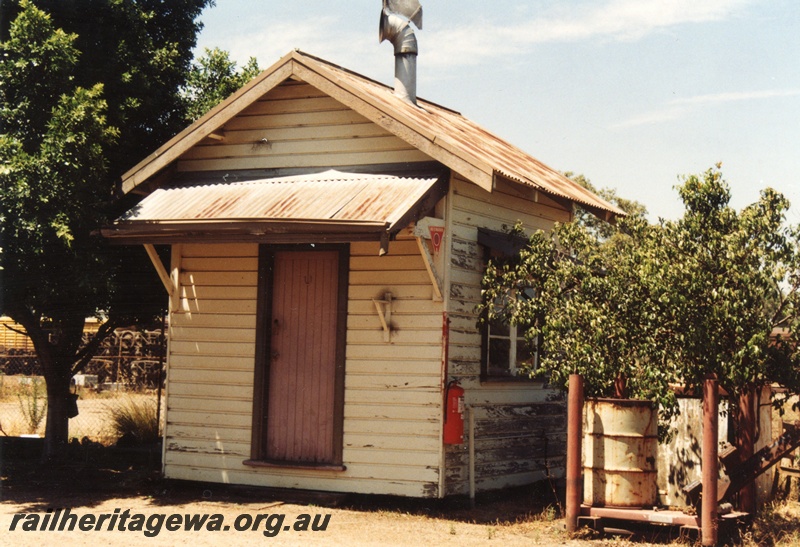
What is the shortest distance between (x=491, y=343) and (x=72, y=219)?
4.87m

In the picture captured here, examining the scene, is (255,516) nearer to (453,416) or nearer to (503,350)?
(453,416)

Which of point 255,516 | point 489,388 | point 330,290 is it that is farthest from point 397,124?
point 255,516

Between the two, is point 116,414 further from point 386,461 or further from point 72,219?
point 386,461

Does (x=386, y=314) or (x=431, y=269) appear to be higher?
(x=431, y=269)

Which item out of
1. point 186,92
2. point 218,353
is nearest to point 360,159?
point 218,353

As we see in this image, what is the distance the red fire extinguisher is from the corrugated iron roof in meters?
2.12

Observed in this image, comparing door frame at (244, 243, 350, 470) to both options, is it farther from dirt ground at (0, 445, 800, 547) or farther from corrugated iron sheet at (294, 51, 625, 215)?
corrugated iron sheet at (294, 51, 625, 215)

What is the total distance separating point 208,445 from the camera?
10.5m

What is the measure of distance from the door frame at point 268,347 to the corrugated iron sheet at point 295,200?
615 millimetres

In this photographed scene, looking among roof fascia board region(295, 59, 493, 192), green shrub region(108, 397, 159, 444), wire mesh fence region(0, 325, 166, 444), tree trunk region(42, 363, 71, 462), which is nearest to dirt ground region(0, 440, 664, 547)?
tree trunk region(42, 363, 71, 462)

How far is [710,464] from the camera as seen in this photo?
25.1ft

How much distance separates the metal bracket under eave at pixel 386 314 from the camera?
9640mm

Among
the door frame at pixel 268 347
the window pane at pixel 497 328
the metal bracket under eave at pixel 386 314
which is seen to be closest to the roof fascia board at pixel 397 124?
the door frame at pixel 268 347

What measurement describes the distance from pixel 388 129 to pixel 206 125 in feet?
7.47
